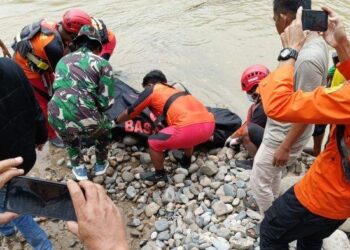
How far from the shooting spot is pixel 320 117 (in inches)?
82.4

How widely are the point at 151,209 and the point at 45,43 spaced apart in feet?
7.21

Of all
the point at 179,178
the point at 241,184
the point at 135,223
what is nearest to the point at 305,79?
the point at 241,184

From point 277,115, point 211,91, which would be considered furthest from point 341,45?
point 211,91

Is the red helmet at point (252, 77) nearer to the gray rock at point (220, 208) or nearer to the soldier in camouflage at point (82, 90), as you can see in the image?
the gray rock at point (220, 208)

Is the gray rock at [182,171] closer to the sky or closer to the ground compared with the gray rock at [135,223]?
closer to the sky

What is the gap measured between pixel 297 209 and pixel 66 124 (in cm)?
243

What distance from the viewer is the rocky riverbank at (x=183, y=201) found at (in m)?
3.65

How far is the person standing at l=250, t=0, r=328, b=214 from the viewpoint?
278 centimetres

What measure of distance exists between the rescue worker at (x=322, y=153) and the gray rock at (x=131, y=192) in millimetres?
1909

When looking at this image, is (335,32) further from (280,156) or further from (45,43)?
(45,43)

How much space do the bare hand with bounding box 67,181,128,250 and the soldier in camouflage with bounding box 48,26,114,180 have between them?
256 centimetres

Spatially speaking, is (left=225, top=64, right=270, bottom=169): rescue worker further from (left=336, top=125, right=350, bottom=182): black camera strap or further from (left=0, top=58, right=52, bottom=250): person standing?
(left=0, top=58, right=52, bottom=250): person standing

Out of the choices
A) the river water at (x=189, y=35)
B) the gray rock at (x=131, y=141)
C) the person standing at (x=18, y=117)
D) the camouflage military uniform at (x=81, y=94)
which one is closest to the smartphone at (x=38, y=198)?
the person standing at (x=18, y=117)

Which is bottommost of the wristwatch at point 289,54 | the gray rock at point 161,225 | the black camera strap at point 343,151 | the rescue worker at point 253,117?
the gray rock at point 161,225
